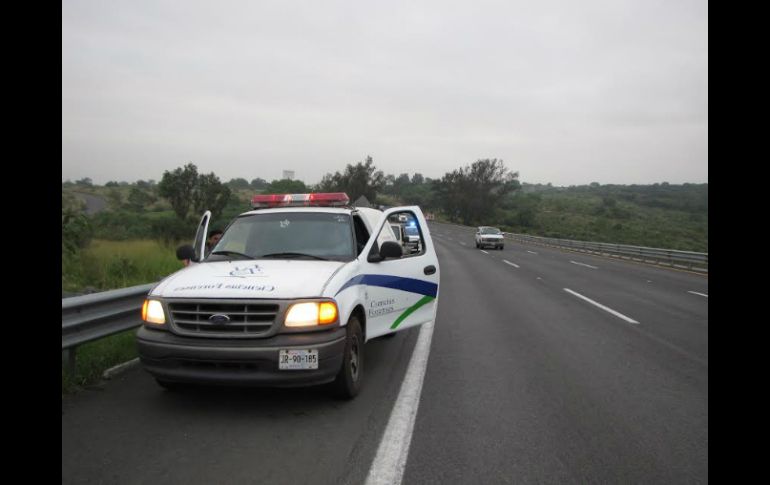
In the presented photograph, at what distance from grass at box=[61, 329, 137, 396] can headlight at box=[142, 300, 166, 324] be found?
125 centimetres

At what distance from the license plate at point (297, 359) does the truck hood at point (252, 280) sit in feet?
1.49

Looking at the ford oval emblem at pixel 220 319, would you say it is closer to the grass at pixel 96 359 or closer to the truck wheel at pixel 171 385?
the truck wheel at pixel 171 385

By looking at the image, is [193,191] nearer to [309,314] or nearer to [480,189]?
[309,314]

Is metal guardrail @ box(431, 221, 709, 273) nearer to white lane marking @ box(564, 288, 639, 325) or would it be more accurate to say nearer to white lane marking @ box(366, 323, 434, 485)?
white lane marking @ box(564, 288, 639, 325)

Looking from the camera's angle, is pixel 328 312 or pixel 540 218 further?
pixel 540 218

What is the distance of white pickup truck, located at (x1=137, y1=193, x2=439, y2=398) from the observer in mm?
4066

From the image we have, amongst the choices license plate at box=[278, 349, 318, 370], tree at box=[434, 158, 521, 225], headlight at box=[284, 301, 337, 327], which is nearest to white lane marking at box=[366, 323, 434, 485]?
license plate at box=[278, 349, 318, 370]

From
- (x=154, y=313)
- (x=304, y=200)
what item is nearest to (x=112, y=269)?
(x=304, y=200)

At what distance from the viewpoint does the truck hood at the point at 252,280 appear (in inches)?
165
